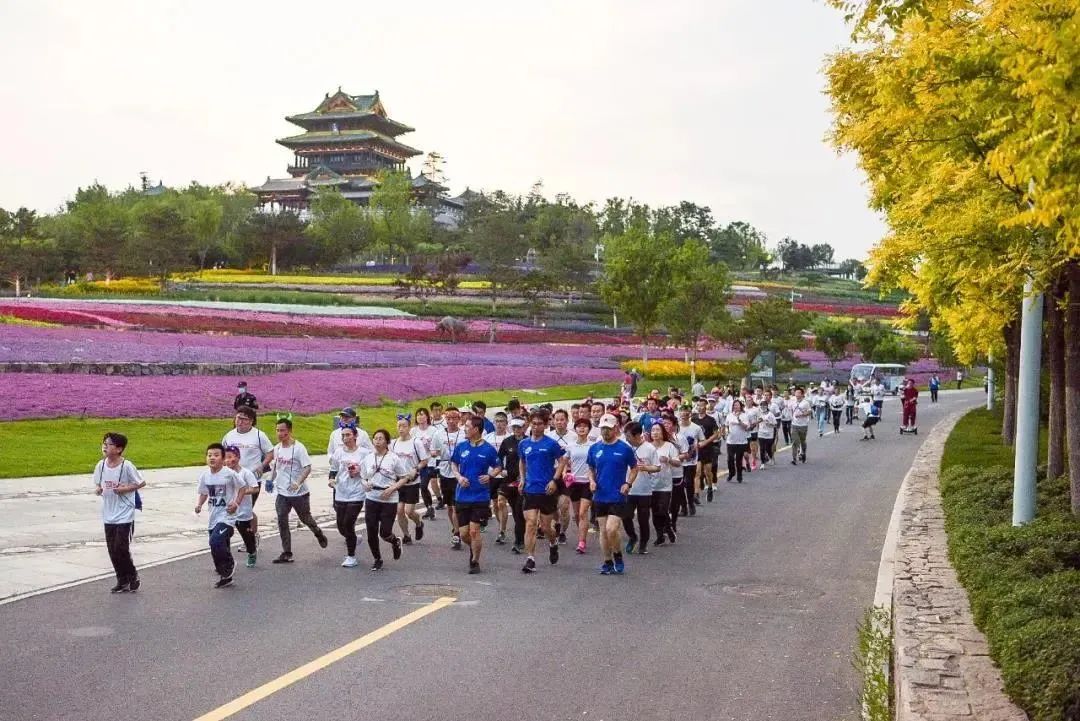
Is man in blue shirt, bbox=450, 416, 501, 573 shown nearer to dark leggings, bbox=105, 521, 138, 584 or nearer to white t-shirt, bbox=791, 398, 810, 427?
dark leggings, bbox=105, 521, 138, 584

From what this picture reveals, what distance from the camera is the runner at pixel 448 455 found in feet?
45.4

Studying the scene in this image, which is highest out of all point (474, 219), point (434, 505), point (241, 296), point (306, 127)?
point (306, 127)

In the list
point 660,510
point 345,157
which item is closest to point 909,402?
point 660,510

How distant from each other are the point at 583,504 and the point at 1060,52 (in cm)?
848

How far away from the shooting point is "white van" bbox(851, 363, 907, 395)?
5719cm

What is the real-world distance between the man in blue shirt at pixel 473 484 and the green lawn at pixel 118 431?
10007mm

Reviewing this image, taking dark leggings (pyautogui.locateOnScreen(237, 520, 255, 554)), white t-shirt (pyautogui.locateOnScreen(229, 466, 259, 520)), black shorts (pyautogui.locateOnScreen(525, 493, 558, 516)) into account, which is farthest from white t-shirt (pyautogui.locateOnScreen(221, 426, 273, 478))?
black shorts (pyautogui.locateOnScreen(525, 493, 558, 516))

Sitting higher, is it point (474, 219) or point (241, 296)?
point (474, 219)

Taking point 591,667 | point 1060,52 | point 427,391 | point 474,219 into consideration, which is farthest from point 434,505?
point 474,219

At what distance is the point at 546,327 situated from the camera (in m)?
64.3

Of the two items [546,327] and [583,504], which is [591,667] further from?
[546,327]

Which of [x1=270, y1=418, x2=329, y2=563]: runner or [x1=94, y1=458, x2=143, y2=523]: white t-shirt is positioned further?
[x1=270, y1=418, x2=329, y2=563]: runner

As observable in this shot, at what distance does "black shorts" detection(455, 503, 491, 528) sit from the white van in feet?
154

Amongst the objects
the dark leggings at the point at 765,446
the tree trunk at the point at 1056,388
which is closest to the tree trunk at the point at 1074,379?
the tree trunk at the point at 1056,388
